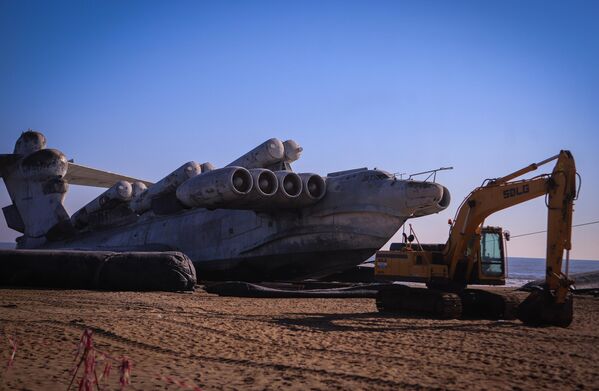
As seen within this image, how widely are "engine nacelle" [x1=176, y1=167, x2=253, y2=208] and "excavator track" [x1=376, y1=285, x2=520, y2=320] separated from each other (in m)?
6.64

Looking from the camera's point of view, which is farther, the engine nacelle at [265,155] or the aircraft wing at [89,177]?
the aircraft wing at [89,177]

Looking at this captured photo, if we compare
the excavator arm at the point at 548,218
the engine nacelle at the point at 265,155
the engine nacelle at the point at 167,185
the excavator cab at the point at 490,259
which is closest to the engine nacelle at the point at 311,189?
the engine nacelle at the point at 265,155

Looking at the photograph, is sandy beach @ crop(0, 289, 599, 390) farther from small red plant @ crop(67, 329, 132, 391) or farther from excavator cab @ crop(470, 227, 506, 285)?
excavator cab @ crop(470, 227, 506, 285)

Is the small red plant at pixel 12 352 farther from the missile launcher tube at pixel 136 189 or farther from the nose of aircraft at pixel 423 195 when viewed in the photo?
the missile launcher tube at pixel 136 189

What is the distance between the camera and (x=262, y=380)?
13.7ft

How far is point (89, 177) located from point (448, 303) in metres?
24.2

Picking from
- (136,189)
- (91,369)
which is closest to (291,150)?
(136,189)

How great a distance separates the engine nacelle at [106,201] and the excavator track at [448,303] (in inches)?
641

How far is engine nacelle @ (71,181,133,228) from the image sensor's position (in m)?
23.4

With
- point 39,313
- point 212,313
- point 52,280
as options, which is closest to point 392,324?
point 212,313

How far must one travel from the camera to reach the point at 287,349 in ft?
18.1

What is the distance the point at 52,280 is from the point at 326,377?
10742 mm

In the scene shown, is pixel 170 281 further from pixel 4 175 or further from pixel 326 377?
pixel 4 175

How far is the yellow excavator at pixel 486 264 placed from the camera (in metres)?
8.48
